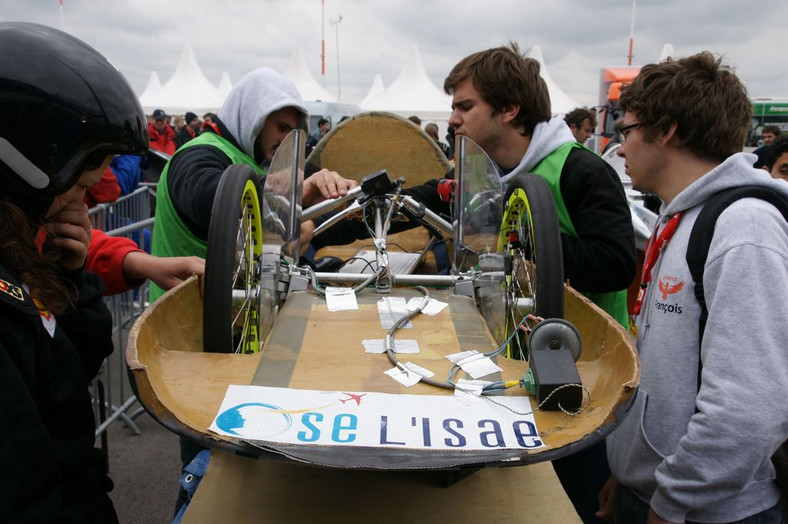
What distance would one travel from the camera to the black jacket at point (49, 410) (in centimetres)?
112

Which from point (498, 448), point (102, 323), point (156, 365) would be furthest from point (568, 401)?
point (102, 323)

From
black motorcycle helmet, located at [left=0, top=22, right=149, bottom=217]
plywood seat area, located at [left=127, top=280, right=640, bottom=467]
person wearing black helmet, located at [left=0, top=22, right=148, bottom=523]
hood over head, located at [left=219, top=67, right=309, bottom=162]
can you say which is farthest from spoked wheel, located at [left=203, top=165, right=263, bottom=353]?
hood over head, located at [left=219, top=67, right=309, bottom=162]

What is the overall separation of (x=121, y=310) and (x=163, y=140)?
8.32m

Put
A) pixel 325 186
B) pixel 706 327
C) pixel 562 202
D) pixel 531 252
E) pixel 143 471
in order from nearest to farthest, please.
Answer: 1. pixel 706 327
2. pixel 531 252
3. pixel 562 202
4. pixel 325 186
5. pixel 143 471

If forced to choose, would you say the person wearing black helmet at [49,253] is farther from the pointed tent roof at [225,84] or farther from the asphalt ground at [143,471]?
the pointed tent roof at [225,84]

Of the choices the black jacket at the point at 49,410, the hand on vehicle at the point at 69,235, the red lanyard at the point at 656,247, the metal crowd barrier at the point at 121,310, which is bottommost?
the metal crowd barrier at the point at 121,310

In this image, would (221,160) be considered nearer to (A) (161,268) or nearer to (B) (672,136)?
(A) (161,268)

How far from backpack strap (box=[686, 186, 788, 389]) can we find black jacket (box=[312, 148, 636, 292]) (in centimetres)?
86

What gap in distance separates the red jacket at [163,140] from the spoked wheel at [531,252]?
10.4m

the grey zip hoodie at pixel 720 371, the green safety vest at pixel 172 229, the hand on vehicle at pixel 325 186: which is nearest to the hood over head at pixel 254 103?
the green safety vest at pixel 172 229

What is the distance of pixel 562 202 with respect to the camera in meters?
2.73

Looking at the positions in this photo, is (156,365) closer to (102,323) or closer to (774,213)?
(102,323)

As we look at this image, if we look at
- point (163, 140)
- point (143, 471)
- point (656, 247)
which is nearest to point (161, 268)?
point (656, 247)

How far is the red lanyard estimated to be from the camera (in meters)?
1.82
